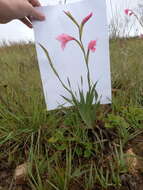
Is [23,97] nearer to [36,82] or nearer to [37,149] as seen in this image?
[36,82]

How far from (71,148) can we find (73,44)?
1.42 feet

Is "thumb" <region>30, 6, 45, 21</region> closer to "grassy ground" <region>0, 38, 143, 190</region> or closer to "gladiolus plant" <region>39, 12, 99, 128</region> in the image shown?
"gladiolus plant" <region>39, 12, 99, 128</region>

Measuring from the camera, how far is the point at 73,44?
739mm

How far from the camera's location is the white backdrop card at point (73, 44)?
2.29 ft

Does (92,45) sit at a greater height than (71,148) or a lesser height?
greater

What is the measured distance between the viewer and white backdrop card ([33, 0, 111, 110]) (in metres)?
0.70

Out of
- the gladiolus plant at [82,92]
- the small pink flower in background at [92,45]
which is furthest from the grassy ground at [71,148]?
the small pink flower in background at [92,45]

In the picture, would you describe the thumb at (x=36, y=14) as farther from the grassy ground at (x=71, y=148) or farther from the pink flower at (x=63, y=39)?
the grassy ground at (x=71, y=148)

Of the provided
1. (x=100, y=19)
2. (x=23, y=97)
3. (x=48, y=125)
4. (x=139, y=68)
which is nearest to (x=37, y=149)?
(x=48, y=125)

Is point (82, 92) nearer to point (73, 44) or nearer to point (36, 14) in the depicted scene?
point (73, 44)

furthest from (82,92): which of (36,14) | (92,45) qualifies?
(36,14)

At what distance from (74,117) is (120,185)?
0.31m

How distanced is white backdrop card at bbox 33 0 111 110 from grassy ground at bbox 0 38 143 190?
0.36ft

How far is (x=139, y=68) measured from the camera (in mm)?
1127
